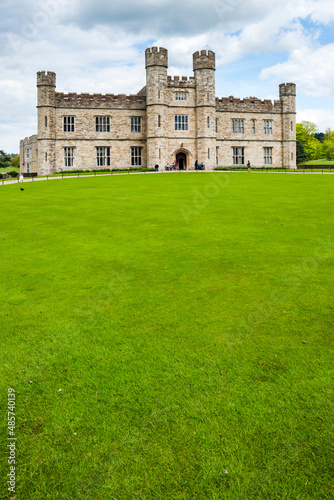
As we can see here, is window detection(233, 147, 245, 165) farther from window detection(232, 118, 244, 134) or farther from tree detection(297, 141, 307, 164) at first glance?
tree detection(297, 141, 307, 164)

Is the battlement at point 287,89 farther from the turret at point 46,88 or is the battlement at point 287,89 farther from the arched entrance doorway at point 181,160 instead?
the turret at point 46,88

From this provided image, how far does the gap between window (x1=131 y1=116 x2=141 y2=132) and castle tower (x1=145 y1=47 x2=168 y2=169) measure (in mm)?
2527

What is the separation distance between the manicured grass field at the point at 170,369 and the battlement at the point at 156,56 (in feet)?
143

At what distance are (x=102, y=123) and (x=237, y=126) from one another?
19.6 metres

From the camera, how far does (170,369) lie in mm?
4441

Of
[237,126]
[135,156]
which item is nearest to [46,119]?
[135,156]

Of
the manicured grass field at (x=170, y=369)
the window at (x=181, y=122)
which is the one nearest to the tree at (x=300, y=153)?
the window at (x=181, y=122)

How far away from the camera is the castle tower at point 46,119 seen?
45031mm

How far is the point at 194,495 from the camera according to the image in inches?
114

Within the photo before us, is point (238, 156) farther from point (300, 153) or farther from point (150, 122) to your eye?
point (300, 153)

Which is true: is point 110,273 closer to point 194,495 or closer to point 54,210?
point 194,495

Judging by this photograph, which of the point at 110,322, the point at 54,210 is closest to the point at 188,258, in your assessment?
the point at 110,322

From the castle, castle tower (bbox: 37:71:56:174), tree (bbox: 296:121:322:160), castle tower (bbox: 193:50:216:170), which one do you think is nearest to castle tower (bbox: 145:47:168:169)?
the castle

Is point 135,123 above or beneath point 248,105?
beneath
